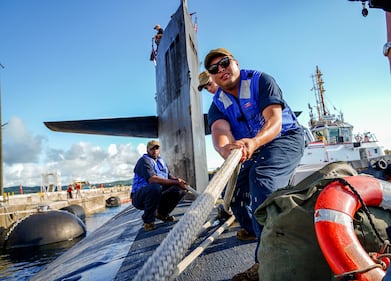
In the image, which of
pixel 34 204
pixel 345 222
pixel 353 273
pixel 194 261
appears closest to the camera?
pixel 353 273

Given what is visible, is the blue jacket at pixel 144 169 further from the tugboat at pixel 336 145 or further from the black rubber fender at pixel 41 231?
the tugboat at pixel 336 145

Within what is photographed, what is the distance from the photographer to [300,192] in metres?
1.67

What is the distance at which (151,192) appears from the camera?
499cm

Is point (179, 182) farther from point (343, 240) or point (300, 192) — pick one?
point (343, 240)

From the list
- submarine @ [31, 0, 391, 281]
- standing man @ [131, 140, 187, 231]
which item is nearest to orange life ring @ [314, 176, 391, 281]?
submarine @ [31, 0, 391, 281]

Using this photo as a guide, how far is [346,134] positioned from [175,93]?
14777 mm

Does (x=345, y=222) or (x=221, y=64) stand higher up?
(x=221, y=64)

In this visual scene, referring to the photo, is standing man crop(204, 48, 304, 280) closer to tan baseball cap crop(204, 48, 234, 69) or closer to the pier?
tan baseball cap crop(204, 48, 234, 69)

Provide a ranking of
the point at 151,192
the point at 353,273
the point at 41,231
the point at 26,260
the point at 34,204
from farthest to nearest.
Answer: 1. the point at 34,204
2. the point at 41,231
3. the point at 26,260
4. the point at 151,192
5. the point at 353,273

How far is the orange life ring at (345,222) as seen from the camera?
1281 mm

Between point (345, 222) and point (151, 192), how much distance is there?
3923 millimetres

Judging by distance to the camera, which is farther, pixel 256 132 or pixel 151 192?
pixel 151 192

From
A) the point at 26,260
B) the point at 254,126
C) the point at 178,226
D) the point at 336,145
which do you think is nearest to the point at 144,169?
the point at 254,126

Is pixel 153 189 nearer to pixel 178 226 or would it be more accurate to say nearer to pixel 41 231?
pixel 178 226
